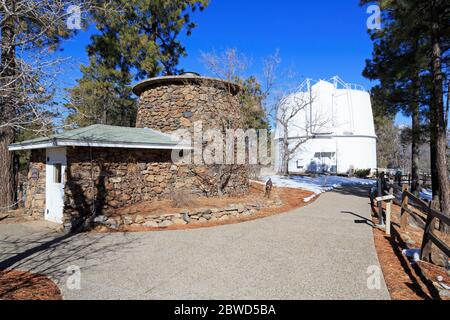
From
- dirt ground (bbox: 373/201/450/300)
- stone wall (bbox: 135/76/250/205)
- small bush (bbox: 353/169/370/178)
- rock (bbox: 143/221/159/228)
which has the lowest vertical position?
dirt ground (bbox: 373/201/450/300)

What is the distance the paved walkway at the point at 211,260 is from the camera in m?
3.83

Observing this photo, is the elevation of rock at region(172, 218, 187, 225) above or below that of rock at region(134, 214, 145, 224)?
below

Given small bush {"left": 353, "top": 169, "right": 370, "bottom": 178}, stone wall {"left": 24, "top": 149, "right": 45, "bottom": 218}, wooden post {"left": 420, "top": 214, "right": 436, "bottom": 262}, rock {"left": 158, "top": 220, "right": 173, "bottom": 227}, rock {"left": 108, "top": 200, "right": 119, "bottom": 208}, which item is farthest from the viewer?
small bush {"left": 353, "top": 169, "right": 370, "bottom": 178}

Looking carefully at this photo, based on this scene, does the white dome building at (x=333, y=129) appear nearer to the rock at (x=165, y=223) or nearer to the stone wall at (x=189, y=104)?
the stone wall at (x=189, y=104)

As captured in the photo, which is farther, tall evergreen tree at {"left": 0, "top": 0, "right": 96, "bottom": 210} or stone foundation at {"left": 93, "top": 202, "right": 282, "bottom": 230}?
stone foundation at {"left": 93, "top": 202, "right": 282, "bottom": 230}

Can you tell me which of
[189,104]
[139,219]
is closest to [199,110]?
[189,104]

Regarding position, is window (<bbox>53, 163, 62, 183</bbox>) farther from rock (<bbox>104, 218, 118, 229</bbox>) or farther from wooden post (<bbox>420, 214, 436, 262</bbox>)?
wooden post (<bbox>420, 214, 436, 262</bbox>)

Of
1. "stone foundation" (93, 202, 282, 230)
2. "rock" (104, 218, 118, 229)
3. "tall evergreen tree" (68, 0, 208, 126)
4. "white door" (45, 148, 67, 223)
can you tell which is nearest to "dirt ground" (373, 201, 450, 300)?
"stone foundation" (93, 202, 282, 230)

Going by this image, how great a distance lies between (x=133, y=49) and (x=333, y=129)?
66.6 ft

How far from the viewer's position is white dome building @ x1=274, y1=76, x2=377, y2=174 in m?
27.3

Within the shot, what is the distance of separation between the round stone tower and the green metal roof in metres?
0.82

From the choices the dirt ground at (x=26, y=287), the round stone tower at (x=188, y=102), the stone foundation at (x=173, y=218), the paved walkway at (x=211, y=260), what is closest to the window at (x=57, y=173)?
the paved walkway at (x=211, y=260)

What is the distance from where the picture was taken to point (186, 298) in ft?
11.8
